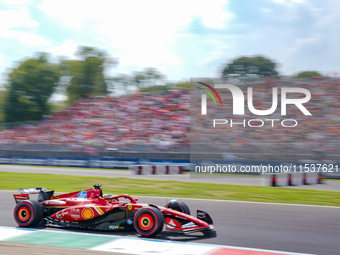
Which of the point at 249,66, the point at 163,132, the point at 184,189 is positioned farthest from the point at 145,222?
the point at 249,66

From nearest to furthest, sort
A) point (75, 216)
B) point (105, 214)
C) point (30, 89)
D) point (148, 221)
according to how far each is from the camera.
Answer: point (148, 221) < point (105, 214) < point (75, 216) < point (30, 89)

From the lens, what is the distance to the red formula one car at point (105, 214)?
6.05 meters

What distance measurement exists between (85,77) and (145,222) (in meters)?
40.2

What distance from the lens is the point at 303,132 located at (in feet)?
57.9

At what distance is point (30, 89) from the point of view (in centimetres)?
4088

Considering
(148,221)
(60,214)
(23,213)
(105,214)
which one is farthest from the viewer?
(23,213)

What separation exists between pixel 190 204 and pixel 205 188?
11.1ft

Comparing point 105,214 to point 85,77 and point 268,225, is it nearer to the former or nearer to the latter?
point 268,225

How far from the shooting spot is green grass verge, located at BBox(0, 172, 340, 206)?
1105 centimetres

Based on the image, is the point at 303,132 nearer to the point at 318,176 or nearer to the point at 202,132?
the point at 318,176

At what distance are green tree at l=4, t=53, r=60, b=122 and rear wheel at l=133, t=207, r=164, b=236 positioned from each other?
116 feet

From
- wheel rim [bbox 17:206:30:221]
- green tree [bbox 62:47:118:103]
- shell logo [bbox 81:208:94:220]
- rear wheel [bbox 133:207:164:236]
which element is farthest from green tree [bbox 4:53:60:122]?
rear wheel [bbox 133:207:164:236]

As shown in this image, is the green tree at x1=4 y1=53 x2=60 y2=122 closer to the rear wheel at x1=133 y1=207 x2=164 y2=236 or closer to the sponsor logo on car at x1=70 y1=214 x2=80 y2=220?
the sponsor logo on car at x1=70 y1=214 x2=80 y2=220

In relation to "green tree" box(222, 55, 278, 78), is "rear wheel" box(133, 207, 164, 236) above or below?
below
